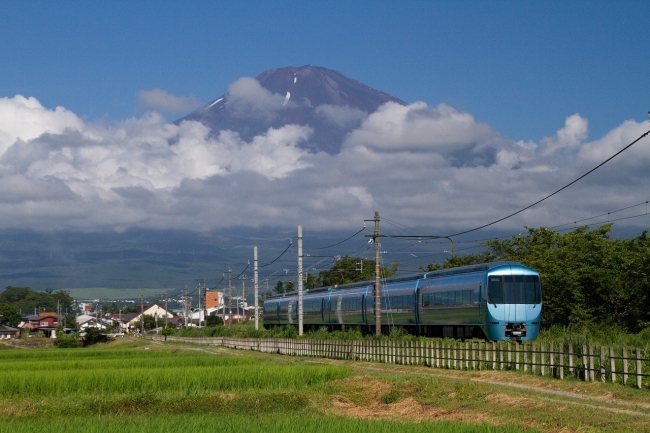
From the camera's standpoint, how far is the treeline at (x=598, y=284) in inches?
1612

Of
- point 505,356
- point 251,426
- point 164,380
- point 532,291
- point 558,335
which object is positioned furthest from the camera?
point 532,291

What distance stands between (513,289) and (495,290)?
0.82 m

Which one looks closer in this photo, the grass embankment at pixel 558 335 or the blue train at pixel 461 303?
the grass embankment at pixel 558 335

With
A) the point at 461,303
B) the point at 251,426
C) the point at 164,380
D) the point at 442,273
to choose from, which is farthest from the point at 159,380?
the point at 442,273

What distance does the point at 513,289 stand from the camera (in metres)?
35.7

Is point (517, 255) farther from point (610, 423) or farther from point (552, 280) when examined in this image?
point (610, 423)

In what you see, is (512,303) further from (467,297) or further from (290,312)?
(290,312)

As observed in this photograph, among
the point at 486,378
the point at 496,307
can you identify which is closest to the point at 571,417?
the point at 486,378

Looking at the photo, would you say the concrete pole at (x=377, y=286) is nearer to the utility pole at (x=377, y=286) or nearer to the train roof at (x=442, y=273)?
the utility pole at (x=377, y=286)

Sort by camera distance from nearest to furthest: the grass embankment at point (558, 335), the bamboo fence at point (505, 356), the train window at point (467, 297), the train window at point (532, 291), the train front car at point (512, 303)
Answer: the bamboo fence at point (505, 356) < the grass embankment at point (558, 335) < the train front car at point (512, 303) < the train window at point (532, 291) < the train window at point (467, 297)

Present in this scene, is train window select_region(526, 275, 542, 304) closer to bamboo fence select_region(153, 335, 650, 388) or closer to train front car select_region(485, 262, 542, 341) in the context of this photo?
train front car select_region(485, 262, 542, 341)

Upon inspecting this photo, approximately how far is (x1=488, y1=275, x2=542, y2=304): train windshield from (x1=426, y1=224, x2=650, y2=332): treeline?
5.29 m

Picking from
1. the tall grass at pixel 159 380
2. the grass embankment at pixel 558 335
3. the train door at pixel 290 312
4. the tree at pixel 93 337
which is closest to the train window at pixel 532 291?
the grass embankment at pixel 558 335

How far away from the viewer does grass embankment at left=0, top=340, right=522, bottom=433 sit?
15953 mm
